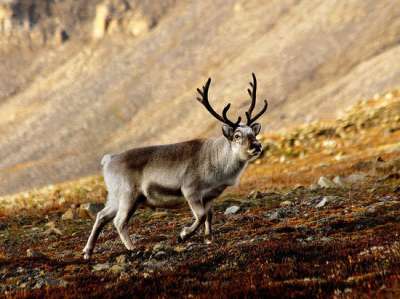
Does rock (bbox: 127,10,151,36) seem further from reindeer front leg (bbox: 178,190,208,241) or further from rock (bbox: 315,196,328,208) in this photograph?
reindeer front leg (bbox: 178,190,208,241)

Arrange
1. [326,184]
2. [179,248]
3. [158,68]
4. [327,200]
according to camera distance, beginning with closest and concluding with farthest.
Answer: [179,248]
[327,200]
[326,184]
[158,68]

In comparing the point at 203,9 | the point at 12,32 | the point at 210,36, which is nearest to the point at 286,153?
the point at 210,36

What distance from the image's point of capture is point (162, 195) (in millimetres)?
14180

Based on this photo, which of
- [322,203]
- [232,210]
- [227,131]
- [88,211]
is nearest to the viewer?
[227,131]

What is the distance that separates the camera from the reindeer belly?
1417 centimetres

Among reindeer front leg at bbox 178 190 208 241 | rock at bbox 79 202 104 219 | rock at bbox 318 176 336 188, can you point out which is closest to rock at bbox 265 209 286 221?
reindeer front leg at bbox 178 190 208 241

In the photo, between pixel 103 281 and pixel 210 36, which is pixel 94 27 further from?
pixel 103 281

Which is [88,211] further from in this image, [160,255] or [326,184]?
[160,255]

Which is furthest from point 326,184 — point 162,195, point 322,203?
point 162,195

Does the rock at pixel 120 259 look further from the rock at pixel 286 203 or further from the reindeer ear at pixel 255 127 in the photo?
the rock at pixel 286 203

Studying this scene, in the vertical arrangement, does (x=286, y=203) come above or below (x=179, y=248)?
above

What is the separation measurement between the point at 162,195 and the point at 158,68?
4020 inches

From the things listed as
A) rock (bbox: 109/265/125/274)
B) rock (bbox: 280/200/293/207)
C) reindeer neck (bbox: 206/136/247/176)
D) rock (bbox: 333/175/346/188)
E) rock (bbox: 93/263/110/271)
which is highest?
rock (bbox: 333/175/346/188)

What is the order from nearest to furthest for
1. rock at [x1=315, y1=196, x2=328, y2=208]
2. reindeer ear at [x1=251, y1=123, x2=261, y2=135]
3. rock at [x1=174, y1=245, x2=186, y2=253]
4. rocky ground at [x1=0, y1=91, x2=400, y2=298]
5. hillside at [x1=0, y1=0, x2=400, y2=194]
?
rocky ground at [x1=0, y1=91, x2=400, y2=298]
rock at [x1=174, y1=245, x2=186, y2=253]
reindeer ear at [x1=251, y1=123, x2=261, y2=135]
rock at [x1=315, y1=196, x2=328, y2=208]
hillside at [x1=0, y1=0, x2=400, y2=194]
